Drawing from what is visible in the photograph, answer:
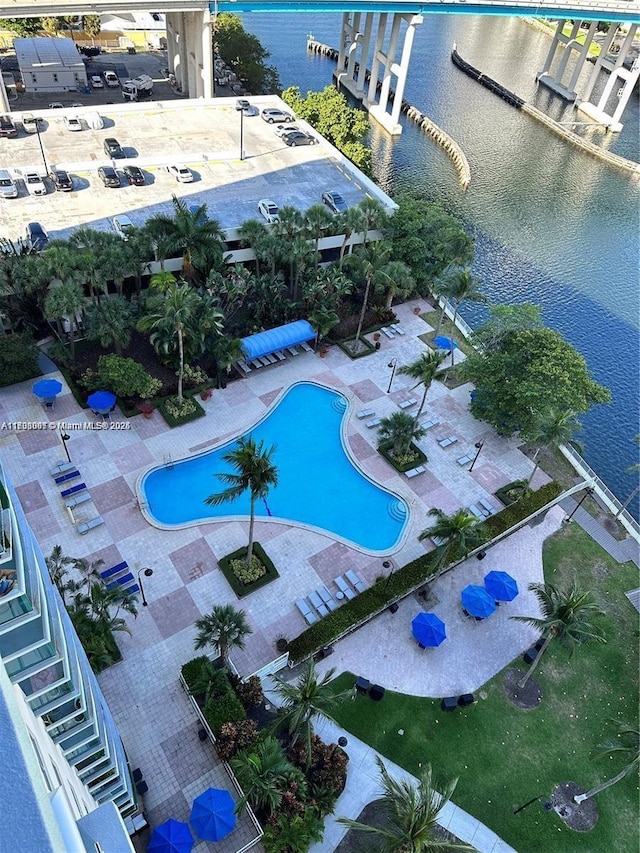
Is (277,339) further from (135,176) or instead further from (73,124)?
(73,124)

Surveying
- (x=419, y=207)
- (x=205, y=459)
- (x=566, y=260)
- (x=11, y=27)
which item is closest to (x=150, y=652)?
(x=205, y=459)

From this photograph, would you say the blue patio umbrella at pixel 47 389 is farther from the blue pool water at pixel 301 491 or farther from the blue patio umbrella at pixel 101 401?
the blue pool water at pixel 301 491

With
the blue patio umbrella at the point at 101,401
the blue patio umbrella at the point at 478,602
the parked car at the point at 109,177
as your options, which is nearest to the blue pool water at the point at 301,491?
the blue patio umbrella at the point at 478,602

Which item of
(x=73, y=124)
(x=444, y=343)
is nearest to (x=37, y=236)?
(x=73, y=124)

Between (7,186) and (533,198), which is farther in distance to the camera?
(533,198)

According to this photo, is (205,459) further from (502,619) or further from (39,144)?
(39,144)

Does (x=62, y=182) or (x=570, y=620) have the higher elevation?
(x=62, y=182)
